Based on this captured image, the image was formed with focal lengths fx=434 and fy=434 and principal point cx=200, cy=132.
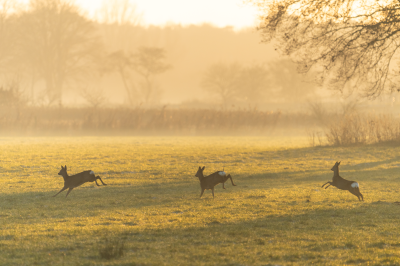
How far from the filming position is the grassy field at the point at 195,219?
6.65m

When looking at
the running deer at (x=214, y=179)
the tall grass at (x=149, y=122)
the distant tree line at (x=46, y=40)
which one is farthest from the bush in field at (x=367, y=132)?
the distant tree line at (x=46, y=40)

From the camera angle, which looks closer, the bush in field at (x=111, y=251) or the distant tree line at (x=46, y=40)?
the bush in field at (x=111, y=251)

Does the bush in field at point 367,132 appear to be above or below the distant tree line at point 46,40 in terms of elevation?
below

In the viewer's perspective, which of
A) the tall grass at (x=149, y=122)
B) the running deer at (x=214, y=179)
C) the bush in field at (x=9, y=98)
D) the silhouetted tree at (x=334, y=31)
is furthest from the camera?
the bush in field at (x=9, y=98)

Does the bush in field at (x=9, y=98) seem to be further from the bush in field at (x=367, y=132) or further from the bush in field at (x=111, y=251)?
the bush in field at (x=111, y=251)

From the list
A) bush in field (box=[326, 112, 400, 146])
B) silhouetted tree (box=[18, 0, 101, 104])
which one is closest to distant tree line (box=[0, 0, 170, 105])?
silhouetted tree (box=[18, 0, 101, 104])

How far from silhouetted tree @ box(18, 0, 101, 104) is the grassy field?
215ft

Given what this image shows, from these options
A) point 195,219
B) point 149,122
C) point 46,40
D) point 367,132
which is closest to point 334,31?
point 367,132

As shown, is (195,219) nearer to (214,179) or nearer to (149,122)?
(214,179)

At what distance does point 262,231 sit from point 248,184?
6878mm

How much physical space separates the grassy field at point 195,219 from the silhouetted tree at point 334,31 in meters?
4.93

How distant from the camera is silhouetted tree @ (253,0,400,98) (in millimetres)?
18484

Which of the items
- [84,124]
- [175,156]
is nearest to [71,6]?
[84,124]

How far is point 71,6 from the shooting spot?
80188mm
